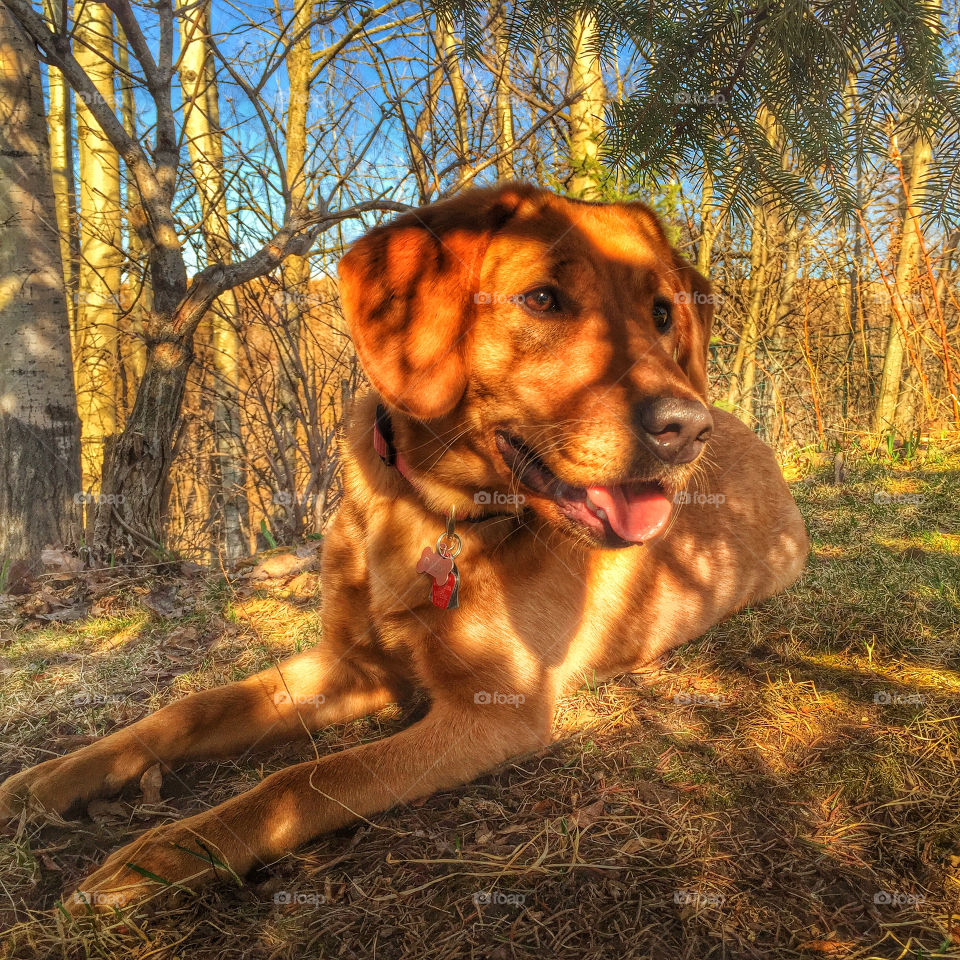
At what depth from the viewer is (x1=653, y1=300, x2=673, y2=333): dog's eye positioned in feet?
7.82

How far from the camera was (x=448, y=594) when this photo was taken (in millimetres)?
2168

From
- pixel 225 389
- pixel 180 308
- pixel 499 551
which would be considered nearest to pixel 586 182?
pixel 180 308

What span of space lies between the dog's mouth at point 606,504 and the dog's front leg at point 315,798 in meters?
0.64

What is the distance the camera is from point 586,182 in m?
5.35

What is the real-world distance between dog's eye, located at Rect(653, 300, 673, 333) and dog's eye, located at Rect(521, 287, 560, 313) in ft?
1.42

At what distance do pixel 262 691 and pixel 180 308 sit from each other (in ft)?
8.45

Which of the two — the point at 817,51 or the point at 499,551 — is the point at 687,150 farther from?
the point at 499,551

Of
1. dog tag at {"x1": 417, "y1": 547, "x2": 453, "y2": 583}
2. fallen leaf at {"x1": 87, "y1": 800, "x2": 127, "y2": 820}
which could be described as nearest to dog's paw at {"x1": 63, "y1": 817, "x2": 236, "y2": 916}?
fallen leaf at {"x1": 87, "y1": 800, "x2": 127, "y2": 820}

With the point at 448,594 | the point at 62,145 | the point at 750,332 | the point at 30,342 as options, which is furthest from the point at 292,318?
the point at 62,145

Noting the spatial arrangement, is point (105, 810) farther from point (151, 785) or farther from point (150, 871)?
point (150, 871)

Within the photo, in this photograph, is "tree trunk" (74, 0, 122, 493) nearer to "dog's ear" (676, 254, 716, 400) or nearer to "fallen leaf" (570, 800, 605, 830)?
"dog's ear" (676, 254, 716, 400)

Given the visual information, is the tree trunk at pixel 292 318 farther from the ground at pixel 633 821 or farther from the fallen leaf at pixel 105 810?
the fallen leaf at pixel 105 810

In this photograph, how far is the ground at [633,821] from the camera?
1402 mm

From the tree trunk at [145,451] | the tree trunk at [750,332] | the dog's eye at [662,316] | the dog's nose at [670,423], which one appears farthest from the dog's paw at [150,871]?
the tree trunk at [750,332]
